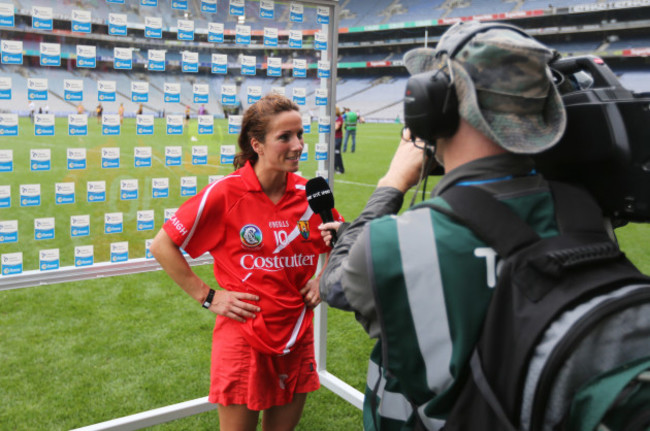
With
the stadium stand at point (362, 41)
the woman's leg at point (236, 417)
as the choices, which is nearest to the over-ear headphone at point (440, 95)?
the woman's leg at point (236, 417)

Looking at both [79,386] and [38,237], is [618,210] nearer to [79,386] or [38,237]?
[38,237]

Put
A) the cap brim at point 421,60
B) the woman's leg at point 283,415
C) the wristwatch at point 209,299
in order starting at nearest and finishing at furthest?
the cap brim at point 421,60 < the wristwatch at point 209,299 < the woman's leg at point 283,415

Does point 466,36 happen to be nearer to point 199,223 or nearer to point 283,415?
point 199,223

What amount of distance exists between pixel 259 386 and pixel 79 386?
2256 mm

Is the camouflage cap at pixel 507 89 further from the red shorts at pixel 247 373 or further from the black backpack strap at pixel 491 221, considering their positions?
the red shorts at pixel 247 373

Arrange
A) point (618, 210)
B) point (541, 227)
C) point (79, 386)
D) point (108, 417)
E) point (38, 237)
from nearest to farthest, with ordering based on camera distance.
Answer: point (541, 227)
point (618, 210)
point (38, 237)
point (108, 417)
point (79, 386)

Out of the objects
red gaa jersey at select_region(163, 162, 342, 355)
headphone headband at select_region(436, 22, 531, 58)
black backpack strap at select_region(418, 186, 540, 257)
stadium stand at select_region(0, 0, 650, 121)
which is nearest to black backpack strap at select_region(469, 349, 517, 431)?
black backpack strap at select_region(418, 186, 540, 257)

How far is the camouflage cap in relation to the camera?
3.65ft

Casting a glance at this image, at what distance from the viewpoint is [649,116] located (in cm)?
118

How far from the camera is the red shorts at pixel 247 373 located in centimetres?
229

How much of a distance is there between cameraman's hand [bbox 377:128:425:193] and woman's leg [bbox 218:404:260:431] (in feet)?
4.52

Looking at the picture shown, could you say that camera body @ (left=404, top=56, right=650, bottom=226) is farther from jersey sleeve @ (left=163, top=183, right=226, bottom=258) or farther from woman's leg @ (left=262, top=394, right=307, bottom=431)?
woman's leg @ (left=262, top=394, right=307, bottom=431)

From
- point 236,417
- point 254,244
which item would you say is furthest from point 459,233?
point 236,417

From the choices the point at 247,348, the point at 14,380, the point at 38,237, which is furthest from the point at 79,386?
the point at 247,348
